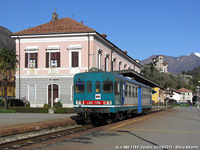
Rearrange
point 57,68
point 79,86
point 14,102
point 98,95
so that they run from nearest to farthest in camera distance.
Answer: point 98,95
point 79,86
point 14,102
point 57,68

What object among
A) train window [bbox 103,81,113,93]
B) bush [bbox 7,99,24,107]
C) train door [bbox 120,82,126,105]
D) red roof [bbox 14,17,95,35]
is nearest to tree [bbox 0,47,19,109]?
bush [bbox 7,99,24,107]

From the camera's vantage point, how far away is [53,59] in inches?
A: 1548

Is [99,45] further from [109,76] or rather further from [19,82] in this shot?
[109,76]

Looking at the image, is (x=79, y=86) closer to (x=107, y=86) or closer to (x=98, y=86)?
(x=98, y=86)

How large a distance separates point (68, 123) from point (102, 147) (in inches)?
381

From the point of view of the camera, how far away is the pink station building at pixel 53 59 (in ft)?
126

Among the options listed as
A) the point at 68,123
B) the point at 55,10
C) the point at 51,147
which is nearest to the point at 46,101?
the point at 55,10

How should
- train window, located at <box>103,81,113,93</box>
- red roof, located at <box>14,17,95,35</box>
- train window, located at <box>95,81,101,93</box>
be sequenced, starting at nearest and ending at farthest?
train window, located at <box>103,81,113,93</box>, train window, located at <box>95,81,101,93</box>, red roof, located at <box>14,17,95,35</box>

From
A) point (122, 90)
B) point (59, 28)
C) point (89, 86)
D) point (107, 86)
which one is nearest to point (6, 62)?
point (59, 28)

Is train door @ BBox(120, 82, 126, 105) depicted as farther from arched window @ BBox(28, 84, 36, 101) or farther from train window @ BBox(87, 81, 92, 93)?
arched window @ BBox(28, 84, 36, 101)

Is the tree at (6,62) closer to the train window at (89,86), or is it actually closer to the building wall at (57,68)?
the building wall at (57,68)

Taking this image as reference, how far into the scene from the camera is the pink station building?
126 feet

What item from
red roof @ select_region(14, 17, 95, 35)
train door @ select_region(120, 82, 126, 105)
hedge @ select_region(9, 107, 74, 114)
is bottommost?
hedge @ select_region(9, 107, 74, 114)

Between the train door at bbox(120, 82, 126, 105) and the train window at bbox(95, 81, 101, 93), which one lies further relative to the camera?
the train door at bbox(120, 82, 126, 105)
